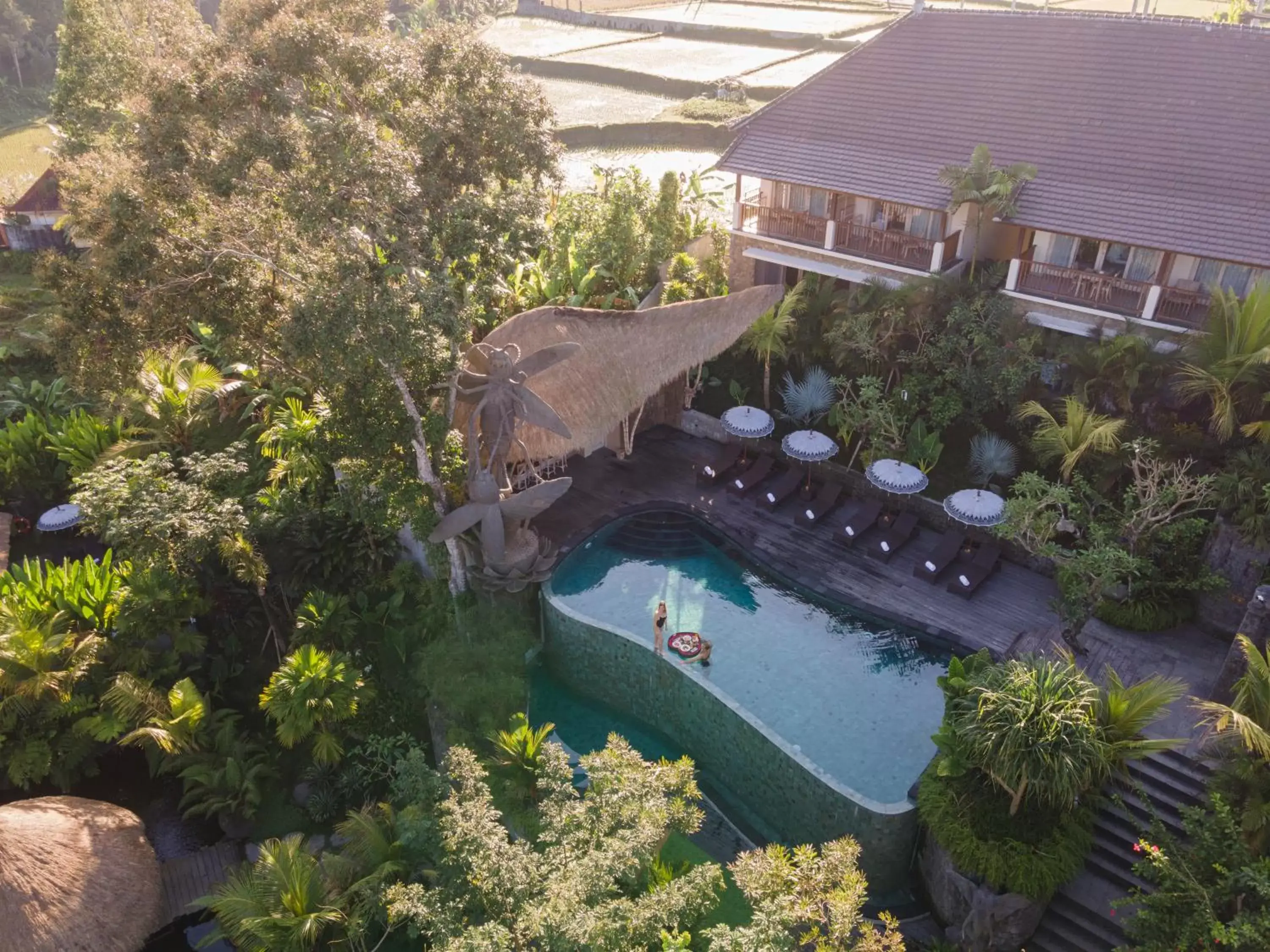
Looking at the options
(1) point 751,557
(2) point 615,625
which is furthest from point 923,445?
(2) point 615,625

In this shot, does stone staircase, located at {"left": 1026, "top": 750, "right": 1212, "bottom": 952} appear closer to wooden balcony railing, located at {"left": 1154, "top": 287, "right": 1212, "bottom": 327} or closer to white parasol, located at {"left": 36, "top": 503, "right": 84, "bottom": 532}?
wooden balcony railing, located at {"left": 1154, "top": 287, "right": 1212, "bottom": 327}

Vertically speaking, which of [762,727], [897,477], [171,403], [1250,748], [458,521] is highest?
[1250,748]

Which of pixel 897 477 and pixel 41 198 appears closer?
pixel 897 477

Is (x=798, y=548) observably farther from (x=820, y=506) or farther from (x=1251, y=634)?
(x=1251, y=634)

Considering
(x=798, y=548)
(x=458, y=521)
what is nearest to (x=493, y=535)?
(x=458, y=521)

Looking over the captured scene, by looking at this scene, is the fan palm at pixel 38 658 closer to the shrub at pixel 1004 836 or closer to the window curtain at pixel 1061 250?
the shrub at pixel 1004 836

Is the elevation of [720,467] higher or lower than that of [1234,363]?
lower

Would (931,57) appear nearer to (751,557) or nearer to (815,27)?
(751,557)
